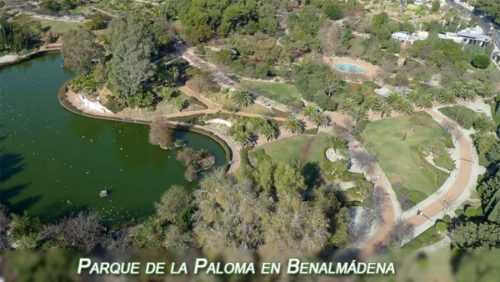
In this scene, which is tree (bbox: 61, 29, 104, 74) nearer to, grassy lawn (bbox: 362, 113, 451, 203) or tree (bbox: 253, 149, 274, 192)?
tree (bbox: 253, 149, 274, 192)

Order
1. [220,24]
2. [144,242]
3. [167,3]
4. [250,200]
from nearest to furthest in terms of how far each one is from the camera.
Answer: [250,200] → [144,242] → [220,24] → [167,3]

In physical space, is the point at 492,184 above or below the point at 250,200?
below

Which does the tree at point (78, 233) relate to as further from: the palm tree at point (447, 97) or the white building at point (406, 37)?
the white building at point (406, 37)

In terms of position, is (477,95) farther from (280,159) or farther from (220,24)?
(220,24)

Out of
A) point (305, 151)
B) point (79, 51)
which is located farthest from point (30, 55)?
point (305, 151)

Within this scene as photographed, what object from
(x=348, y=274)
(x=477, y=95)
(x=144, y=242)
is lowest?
(x=477, y=95)

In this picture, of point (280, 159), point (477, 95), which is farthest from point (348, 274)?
point (477, 95)

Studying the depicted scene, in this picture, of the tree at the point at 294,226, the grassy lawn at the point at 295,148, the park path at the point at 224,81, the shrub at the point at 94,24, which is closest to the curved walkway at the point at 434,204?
the tree at the point at 294,226
